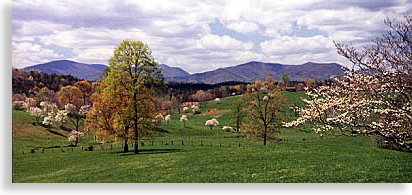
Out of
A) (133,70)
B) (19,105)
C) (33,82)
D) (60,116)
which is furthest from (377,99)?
(33,82)

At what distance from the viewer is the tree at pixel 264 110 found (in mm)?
47125

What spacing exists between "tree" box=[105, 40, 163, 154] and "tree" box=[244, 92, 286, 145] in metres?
17.5

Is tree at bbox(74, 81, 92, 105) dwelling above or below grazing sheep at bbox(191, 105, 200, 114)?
above

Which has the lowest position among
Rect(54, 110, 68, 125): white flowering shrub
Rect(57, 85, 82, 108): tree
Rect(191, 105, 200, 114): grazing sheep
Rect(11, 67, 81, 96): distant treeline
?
Rect(191, 105, 200, 114): grazing sheep

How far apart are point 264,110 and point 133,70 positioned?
2061cm

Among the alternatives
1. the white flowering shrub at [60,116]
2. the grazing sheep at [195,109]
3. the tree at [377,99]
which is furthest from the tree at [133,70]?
the grazing sheep at [195,109]

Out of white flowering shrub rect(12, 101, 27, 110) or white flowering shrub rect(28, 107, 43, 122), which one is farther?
white flowering shrub rect(12, 101, 27, 110)

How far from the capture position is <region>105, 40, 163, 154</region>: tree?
3372 centimetres

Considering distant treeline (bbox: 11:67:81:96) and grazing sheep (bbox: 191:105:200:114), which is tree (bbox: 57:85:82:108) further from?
grazing sheep (bbox: 191:105:200:114)

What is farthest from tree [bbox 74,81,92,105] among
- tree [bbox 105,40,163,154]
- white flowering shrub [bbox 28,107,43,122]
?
tree [bbox 105,40,163,154]

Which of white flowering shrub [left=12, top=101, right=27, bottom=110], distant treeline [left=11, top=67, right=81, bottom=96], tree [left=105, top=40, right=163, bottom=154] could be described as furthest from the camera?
A: distant treeline [left=11, top=67, right=81, bottom=96]

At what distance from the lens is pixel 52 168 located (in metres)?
30.6
